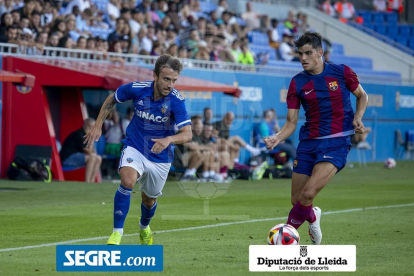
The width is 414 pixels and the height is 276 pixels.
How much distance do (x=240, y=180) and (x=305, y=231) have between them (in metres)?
9.64

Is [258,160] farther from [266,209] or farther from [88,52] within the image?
[266,209]

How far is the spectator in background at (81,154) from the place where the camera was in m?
18.5

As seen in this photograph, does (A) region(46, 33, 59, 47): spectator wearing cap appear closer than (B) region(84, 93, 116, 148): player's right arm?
No

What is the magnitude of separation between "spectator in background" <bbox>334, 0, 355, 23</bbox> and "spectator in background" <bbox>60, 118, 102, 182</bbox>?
61.5 ft

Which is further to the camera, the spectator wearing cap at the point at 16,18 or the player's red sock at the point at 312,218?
the spectator wearing cap at the point at 16,18

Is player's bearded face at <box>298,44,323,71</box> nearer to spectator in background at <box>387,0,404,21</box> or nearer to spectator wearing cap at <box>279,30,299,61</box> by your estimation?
spectator wearing cap at <box>279,30,299,61</box>

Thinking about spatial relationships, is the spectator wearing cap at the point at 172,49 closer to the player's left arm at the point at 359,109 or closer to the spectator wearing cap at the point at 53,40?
the spectator wearing cap at the point at 53,40

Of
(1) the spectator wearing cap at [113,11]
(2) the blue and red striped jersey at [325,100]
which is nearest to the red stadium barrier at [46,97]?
(1) the spectator wearing cap at [113,11]

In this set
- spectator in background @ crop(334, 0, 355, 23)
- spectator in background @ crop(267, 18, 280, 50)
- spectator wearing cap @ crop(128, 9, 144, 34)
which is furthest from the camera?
spectator in background @ crop(334, 0, 355, 23)

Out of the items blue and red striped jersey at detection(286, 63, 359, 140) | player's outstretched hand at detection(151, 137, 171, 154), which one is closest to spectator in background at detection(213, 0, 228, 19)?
blue and red striped jersey at detection(286, 63, 359, 140)

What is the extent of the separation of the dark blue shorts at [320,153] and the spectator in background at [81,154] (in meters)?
10.3

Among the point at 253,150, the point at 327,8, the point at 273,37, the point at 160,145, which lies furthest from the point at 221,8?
the point at 160,145

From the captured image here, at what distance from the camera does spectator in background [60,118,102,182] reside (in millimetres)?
18469

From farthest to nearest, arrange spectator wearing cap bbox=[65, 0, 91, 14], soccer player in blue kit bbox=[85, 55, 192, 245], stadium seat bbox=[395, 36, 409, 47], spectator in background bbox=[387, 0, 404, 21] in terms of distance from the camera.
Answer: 1. spectator in background bbox=[387, 0, 404, 21]
2. stadium seat bbox=[395, 36, 409, 47]
3. spectator wearing cap bbox=[65, 0, 91, 14]
4. soccer player in blue kit bbox=[85, 55, 192, 245]
